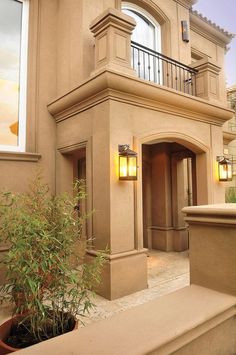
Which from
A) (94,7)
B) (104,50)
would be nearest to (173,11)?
(94,7)

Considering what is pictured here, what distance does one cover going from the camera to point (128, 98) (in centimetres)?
460

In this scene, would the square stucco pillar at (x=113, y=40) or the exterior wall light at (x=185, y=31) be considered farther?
the exterior wall light at (x=185, y=31)

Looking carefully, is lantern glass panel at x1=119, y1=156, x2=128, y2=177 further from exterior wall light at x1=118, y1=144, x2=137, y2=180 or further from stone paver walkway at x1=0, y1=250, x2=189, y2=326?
stone paver walkway at x1=0, y1=250, x2=189, y2=326

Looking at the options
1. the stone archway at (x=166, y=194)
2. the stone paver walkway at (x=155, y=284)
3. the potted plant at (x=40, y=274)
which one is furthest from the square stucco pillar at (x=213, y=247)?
the stone archway at (x=166, y=194)

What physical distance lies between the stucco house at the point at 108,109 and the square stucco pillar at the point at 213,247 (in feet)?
7.64

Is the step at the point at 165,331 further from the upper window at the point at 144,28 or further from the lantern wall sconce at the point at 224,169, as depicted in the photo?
the upper window at the point at 144,28

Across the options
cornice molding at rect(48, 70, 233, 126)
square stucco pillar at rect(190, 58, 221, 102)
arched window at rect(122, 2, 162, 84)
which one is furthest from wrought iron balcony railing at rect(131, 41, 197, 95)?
cornice molding at rect(48, 70, 233, 126)

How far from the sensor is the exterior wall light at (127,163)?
14.1 feet

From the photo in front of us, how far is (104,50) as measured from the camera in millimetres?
4516

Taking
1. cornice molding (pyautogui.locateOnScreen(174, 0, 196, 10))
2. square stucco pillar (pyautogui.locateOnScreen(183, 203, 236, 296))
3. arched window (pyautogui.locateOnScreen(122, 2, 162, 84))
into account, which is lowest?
square stucco pillar (pyautogui.locateOnScreen(183, 203, 236, 296))

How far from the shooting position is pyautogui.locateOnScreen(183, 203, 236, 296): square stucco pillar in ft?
5.95

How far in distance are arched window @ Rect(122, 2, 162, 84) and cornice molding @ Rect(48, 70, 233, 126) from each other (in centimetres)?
141

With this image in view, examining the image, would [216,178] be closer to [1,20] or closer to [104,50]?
[104,50]

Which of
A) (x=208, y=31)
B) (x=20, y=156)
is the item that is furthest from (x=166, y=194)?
(x=208, y=31)
